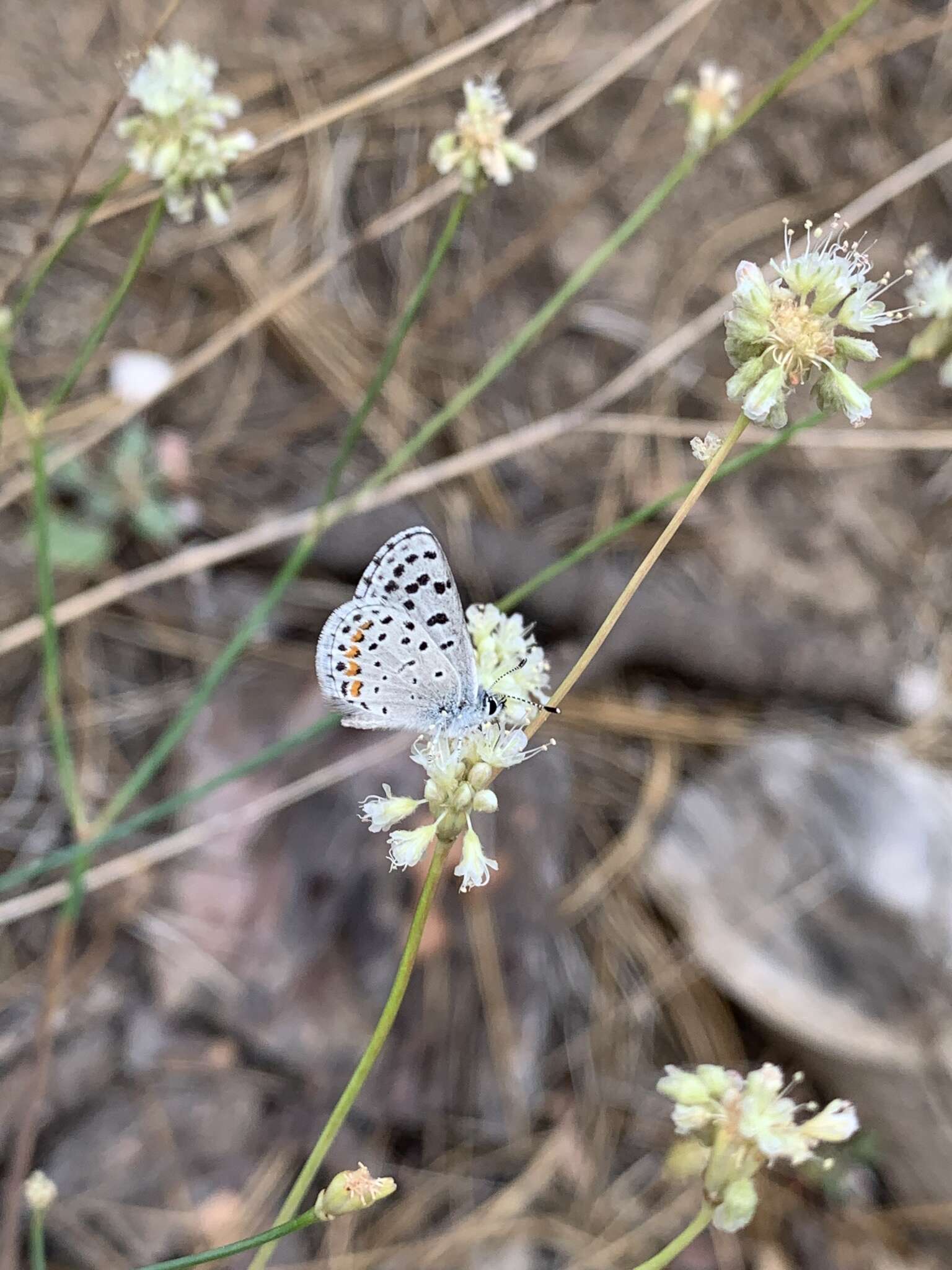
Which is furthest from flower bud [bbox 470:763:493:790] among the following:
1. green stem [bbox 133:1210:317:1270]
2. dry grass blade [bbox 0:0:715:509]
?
dry grass blade [bbox 0:0:715:509]

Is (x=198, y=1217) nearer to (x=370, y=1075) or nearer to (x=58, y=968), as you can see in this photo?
(x=370, y=1075)

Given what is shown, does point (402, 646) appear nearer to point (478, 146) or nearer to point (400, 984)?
point (400, 984)

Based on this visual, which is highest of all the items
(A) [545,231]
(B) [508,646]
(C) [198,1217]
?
(A) [545,231]

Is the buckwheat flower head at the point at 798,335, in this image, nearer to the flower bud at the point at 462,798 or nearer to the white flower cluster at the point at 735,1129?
the flower bud at the point at 462,798

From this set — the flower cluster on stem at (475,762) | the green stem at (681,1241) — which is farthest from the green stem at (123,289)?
the green stem at (681,1241)

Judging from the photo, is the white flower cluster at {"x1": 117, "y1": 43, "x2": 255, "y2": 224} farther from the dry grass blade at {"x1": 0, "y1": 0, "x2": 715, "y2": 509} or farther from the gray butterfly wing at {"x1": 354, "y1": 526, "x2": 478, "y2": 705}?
the gray butterfly wing at {"x1": 354, "y1": 526, "x2": 478, "y2": 705}

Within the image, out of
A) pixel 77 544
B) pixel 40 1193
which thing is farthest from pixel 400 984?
pixel 77 544

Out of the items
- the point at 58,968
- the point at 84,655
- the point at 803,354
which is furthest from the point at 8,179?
the point at 803,354
